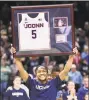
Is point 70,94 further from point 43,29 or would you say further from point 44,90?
point 44,90

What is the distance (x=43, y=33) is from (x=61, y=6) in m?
0.56

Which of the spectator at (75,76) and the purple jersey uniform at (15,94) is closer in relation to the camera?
the purple jersey uniform at (15,94)

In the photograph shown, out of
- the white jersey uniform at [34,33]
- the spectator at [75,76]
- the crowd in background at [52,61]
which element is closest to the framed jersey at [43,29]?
the white jersey uniform at [34,33]

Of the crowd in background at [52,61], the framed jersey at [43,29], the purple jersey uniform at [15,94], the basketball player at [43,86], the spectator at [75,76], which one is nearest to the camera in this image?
the basketball player at [43,86]

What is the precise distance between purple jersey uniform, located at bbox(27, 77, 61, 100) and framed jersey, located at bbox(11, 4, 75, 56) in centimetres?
76

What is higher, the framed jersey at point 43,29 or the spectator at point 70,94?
the framed jersey at point 43,29

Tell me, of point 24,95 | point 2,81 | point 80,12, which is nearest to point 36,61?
point 2,81

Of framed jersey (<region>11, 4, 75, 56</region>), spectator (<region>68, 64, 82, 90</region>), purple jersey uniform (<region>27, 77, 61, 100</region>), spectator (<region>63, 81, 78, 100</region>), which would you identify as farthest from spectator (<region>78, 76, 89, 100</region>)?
purple jersey uniform (<region>27, 77, 61, 100</region>)

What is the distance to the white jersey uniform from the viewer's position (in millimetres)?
9703

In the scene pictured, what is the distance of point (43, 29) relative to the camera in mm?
9758

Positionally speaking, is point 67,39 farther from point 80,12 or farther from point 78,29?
point 80,12

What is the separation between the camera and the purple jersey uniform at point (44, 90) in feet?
29.5

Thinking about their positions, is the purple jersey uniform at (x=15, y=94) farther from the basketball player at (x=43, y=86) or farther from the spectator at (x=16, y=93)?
the basketball player at (x=43, y=86)

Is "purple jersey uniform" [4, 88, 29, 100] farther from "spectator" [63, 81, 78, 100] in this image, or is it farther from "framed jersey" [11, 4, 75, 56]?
"framed jersey" [11, 4, 75, 56]
